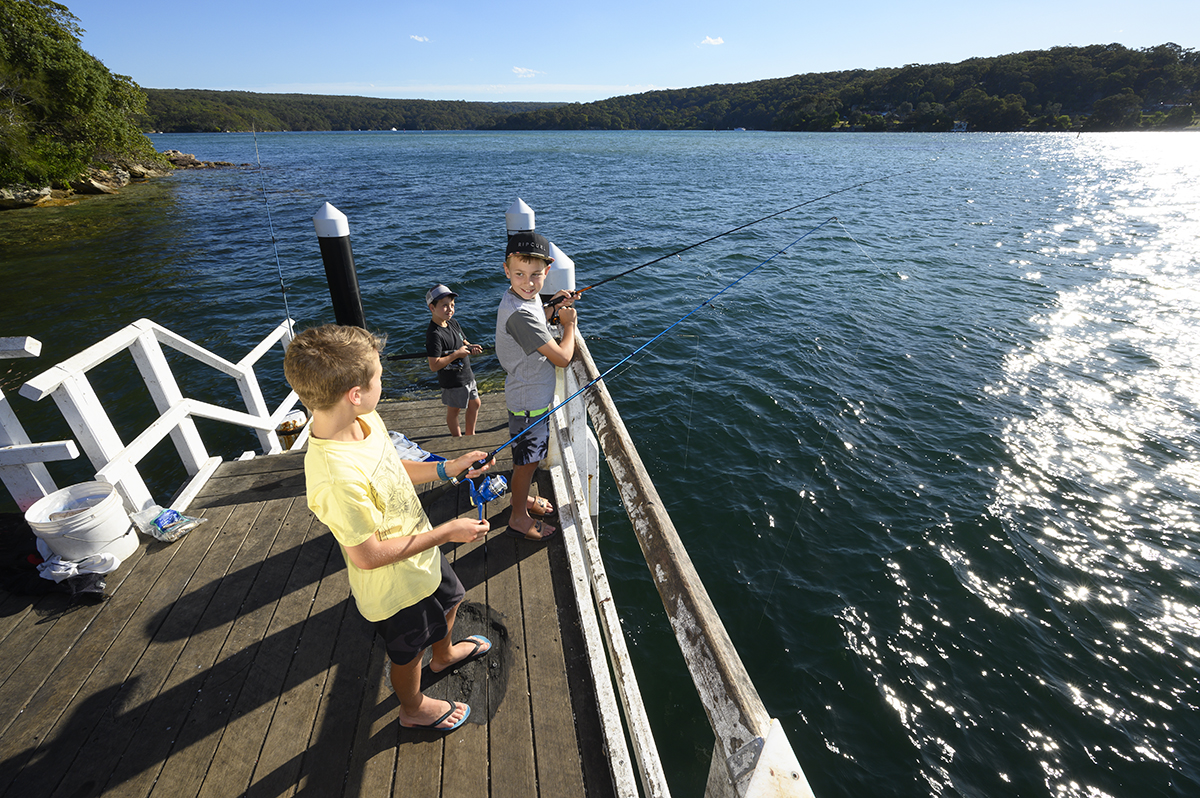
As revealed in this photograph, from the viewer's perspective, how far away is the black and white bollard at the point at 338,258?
5695 millimetres

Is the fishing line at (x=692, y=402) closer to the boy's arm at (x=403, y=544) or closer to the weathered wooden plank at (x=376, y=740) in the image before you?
the weathered wooden plank at (x=376, y=740)

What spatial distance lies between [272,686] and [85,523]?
6.24 feet

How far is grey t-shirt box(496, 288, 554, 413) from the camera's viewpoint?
328cm

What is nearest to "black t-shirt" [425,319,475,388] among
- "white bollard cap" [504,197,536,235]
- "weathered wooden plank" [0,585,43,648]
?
"white bollard cap" [504,197,536,235]

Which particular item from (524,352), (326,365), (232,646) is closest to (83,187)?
(232,646)

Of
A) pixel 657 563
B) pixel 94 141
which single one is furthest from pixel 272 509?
pixel 94 141

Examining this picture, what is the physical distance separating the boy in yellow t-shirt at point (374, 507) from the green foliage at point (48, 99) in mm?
40394

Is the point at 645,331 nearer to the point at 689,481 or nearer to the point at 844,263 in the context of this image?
the point at 689,481

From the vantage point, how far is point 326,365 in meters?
1.90

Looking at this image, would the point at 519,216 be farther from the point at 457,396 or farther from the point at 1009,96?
the point at 1009,96

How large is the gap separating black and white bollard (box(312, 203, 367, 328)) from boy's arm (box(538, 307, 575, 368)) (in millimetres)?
3606

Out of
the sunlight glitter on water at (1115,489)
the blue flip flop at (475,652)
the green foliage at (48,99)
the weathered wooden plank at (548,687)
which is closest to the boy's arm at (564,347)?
the weathered wooden plank at (548,687)

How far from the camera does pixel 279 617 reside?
3277 mm

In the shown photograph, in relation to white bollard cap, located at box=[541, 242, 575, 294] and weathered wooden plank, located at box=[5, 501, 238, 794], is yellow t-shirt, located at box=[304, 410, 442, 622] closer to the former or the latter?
weathered wooden plank, located at box=[5, 501, 238, 794]
